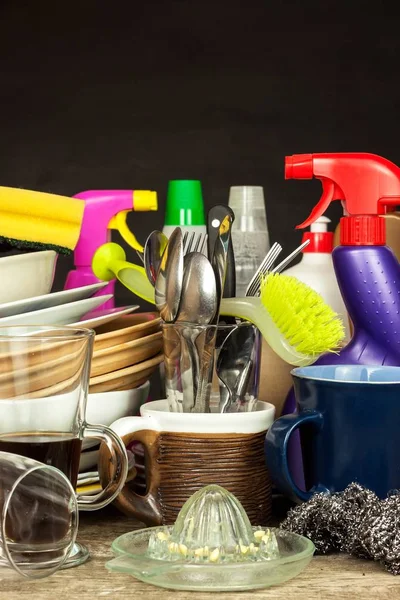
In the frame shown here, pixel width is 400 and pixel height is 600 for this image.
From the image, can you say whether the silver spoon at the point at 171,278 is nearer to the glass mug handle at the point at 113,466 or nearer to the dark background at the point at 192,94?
the glass mug handle at the point at 113,466

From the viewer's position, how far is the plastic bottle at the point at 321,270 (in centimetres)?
85

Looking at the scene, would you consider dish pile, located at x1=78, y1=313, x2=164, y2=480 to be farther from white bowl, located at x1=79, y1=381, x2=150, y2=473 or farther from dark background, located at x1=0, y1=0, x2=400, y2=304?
dark background, located at x1=0, y1=0, x2=400, y2=304

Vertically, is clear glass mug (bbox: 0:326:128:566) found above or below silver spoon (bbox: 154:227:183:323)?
below

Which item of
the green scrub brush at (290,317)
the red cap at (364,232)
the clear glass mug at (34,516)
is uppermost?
the red cap at (364,232)

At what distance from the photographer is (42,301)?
770 mm

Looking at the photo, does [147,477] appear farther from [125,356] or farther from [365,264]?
[365,264]

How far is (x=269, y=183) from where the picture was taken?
53.9 inches

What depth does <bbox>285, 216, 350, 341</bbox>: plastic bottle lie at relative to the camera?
0.85m

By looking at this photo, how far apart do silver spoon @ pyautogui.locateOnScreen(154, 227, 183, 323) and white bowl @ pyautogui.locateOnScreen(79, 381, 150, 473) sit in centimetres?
9

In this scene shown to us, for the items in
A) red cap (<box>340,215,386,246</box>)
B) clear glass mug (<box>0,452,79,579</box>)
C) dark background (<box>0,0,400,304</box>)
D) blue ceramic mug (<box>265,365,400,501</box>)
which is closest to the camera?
clear glass mug (<box>0,452,79,579</box>)

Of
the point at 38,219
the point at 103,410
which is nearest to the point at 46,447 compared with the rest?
the point at 103,410

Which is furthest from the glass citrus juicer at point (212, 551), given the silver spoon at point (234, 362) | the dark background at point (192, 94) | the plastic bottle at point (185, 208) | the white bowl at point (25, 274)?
the dark background at point (192, 94)

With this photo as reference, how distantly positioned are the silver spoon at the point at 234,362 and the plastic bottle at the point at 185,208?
8.9 inches

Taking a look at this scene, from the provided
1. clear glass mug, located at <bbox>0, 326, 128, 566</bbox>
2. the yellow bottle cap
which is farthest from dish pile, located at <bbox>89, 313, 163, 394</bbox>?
the yellow bottle cap
